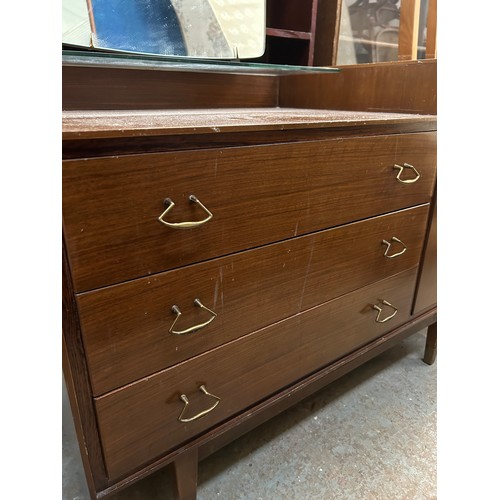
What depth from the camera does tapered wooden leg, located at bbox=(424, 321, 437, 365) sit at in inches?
50.4

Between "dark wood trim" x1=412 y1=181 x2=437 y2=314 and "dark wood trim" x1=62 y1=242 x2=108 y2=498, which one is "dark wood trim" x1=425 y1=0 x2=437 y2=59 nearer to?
"dark wood trim" x1=412 y1=181 x2=437 y2=314

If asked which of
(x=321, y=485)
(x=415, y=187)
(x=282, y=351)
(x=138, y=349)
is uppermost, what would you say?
(x=415, y=187)

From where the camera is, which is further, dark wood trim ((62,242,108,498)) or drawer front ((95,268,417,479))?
drawer front ((95,268,417,479))

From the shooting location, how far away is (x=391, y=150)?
834 mm

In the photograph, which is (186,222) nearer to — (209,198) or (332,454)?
(209,198)

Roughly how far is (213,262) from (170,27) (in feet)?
2.09

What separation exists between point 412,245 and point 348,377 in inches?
19.3

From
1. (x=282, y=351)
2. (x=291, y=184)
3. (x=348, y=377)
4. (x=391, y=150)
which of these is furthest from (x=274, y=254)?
(x=348, y=377)

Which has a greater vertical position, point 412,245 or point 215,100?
point 215,100

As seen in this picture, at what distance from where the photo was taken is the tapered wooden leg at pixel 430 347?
1280 mm

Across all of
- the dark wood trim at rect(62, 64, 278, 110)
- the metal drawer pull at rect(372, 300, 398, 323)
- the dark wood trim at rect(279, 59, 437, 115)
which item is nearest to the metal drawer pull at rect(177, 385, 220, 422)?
the metal drawer pull at rect(372, 300, 398, 323)

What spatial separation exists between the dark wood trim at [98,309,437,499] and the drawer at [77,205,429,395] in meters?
0.20

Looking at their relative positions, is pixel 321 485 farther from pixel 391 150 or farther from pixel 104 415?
pixel 391 150

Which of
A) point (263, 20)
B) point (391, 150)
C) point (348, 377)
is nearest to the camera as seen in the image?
point (391, 150)
